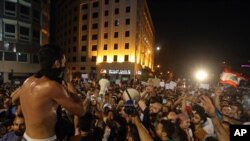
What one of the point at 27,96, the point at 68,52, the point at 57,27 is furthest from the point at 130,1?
the point at 27,96

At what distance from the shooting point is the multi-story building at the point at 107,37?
5153cm

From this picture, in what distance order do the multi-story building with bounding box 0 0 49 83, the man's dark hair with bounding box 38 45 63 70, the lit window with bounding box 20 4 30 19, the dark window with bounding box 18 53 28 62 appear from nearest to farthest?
the man's dark hair with bounding box 38 45 63 70 → the multi-story building with bounding box 0 0 49 83 → the dark window with bounding box 18 53 28 62 → the lit window with bounding box 20 4 30 19

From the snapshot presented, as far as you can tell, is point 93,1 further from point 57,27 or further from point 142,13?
point 57,27

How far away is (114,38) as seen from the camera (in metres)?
54.0

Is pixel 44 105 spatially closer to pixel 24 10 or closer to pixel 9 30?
pixel 9 30

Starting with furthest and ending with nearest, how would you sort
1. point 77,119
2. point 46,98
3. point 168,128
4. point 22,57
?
point 22,57 < point 77,119 < point 168,128 < point 46,98

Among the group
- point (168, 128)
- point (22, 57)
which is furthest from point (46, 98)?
point (22, 57)

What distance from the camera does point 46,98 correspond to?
3.20m

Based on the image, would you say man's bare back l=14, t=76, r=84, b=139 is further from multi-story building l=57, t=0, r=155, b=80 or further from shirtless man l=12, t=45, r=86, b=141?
multi-story building l=57, t=0, r=155, b=80

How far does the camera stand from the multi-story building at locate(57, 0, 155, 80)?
169 feet

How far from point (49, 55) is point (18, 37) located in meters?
35.3

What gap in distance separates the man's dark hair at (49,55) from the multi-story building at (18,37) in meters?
31.0

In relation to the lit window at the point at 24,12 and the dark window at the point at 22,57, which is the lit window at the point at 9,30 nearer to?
the lit window at the point at 24,12

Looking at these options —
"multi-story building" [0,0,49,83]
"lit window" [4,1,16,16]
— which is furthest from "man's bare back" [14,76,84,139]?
"lit window" [4,1,16,16]
